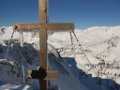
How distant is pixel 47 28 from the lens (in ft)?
31.9

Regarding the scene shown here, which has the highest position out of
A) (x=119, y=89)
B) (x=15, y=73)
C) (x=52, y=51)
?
(x=52, y=51)

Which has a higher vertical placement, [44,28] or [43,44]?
[44,28]

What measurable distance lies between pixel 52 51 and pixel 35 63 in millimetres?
23167

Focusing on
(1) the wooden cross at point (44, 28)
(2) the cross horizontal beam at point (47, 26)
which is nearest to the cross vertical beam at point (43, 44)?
(1) the wooden cross at point (44, 28)

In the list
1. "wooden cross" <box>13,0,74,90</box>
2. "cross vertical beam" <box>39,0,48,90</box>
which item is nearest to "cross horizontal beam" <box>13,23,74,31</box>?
"wooden cross" <box>13,0,74,90</box>

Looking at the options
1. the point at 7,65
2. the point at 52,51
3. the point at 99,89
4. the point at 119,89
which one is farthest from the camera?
the point at 119,89

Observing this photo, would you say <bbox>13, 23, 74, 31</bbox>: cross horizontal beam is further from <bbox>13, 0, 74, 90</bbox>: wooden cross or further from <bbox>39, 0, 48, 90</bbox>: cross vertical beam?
<bbox>39, 0, 48, 90</bbox>: cross vertical beam

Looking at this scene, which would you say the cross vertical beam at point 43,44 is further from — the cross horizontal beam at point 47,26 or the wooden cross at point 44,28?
the cross horizontal beam at point 47,26

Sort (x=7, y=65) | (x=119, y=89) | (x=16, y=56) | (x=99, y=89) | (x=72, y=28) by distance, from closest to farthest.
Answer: (x=72, y=28) < (x=7, y=65) < (x=16, y=56) < (x=99, y=89) < (x=119, y=89)

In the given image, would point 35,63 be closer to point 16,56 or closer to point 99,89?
point 16,56

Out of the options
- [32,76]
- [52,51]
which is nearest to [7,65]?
[32,76]

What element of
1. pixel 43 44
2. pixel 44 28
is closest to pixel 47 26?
pixel 44 28

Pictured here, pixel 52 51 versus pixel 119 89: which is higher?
pixel 52 51

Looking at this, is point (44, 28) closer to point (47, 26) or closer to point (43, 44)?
point (47, 26)
